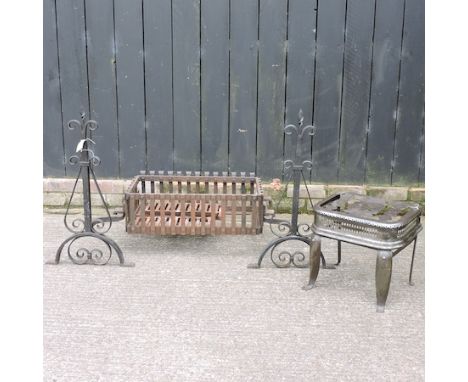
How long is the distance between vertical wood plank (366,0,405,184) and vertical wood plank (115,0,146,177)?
6.72 ft

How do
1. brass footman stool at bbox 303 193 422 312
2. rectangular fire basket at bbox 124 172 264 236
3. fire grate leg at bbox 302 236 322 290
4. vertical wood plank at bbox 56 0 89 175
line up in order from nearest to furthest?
brass footman stool at bbox 303 193 422 312 → fire grate leg at bbox 302 236 322 290 → rectangular fire basket at bbox 124 172 264 236 → vertical wood plank at bbox 56 0 89 175

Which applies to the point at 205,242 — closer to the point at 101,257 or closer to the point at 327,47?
the point at 101,257

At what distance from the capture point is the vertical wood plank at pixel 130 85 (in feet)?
18.4

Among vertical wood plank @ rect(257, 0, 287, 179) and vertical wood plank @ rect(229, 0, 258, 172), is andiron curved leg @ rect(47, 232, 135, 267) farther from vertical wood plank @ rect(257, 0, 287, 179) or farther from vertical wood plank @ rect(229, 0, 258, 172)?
vertical wood plank @ rect(257, 0, 287, 179)

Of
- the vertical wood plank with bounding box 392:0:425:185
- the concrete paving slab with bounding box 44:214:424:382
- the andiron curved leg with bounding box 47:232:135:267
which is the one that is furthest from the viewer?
the vertical wood plank with bounding box 392:0:425:185

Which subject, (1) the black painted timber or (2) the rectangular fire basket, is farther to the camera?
(1) the black painted timber

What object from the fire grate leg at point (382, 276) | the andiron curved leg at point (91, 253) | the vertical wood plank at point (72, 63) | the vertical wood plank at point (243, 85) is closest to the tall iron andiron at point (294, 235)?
the fire grate leg at point (382, 276)

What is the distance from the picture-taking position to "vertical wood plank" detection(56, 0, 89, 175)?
561 cm

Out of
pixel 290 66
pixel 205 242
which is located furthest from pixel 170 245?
pixel 290 66

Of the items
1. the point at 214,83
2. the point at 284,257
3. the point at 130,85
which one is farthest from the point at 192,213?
the point at 130,85

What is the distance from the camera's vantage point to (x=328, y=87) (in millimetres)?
5668

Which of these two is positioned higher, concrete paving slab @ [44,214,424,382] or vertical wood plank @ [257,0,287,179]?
vertical wood plank @ [257,0,287,179]

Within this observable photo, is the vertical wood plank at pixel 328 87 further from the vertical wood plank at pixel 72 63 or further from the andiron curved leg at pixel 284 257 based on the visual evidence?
the vertical wood plank at pixel 72 63

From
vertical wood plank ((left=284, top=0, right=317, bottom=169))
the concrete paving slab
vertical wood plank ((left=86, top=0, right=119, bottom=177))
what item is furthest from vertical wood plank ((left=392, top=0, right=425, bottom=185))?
vertical wood plank ((left=86, top=0, right=119, bottom=177))
